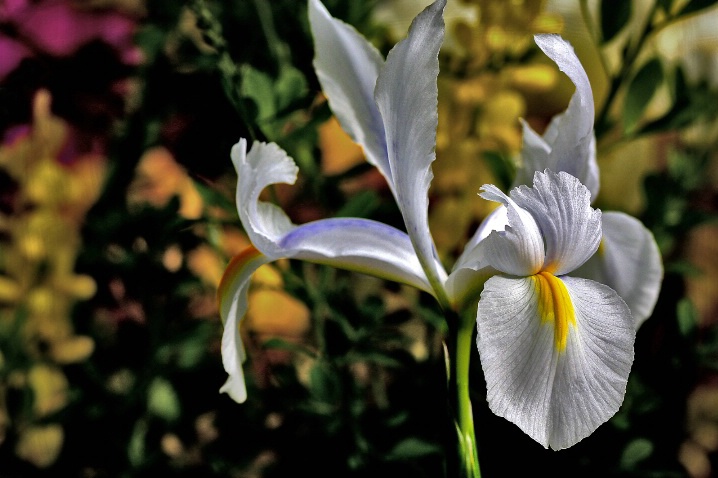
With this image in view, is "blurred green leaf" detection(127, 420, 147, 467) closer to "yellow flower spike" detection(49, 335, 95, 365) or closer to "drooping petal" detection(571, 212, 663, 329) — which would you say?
"yellow flower spike" detection(49, 335, 95, 365)

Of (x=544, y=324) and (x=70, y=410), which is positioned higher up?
(x=544, y=324)

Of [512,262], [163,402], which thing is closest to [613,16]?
[512,262]

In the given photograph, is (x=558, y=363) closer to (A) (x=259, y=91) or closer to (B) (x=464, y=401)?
(B) (x=464, y=401)

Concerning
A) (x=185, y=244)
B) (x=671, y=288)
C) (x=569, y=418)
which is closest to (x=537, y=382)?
(x=569, y=418)

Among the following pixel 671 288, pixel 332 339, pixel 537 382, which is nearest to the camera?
pixel 537 382

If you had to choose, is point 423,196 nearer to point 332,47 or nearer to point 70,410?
point 332,47

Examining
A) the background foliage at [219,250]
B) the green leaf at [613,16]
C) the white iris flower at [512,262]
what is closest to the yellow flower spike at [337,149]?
the background foliage at [219,250]

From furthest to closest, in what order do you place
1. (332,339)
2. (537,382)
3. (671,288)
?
(671,288), (332,339), (537,382)

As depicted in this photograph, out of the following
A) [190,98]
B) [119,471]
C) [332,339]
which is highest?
[190,98]
